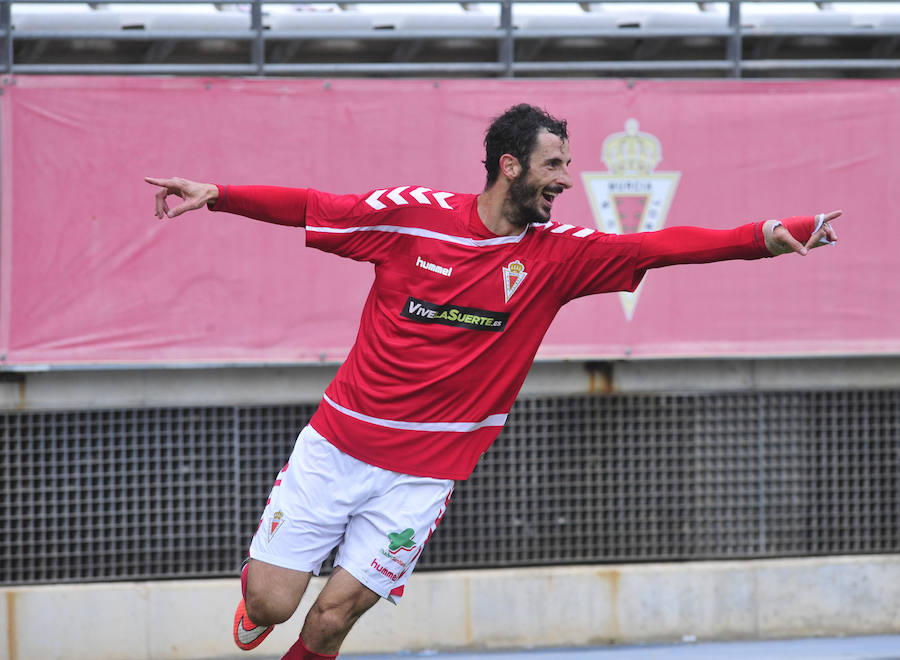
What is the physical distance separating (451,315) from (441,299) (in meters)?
0.07

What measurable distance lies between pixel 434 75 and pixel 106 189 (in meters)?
1.98

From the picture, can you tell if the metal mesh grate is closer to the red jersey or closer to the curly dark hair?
the red jersey

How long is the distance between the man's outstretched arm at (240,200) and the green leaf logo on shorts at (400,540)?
1.21 metres

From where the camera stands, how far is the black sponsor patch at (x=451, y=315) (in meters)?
3.97

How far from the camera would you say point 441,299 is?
3.96 metres

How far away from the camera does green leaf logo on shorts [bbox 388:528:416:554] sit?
13.3 ft

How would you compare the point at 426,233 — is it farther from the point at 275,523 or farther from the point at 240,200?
the point at 275,523

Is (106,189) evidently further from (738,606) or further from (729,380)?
(738,606)

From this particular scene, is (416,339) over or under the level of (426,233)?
under

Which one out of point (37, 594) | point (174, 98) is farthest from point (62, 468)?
point (174, 98)

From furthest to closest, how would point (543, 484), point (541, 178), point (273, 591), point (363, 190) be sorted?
1. point (543, 484)
2. point (363, 190)
3. point (273, 591)
4. point (541, 178)

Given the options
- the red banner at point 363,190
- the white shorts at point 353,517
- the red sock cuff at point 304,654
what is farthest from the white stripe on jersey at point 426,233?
the red banner at point 363,190

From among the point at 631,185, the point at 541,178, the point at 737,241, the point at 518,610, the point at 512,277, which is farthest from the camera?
the point at 518,610

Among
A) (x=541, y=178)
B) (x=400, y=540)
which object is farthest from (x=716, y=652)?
(x=541, y=178)
